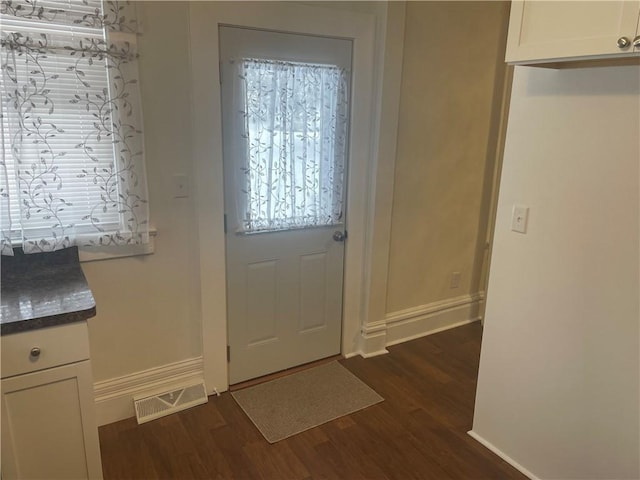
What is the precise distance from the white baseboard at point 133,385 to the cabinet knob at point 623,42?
232 centimetres

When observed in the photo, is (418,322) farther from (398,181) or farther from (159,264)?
(159,264)

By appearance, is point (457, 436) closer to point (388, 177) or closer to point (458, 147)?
point (388, 177)

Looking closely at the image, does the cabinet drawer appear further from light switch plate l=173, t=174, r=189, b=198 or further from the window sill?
light switch plate l=173, t=174, r=189, b=198

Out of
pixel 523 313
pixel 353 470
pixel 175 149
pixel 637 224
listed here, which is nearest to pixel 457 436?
pixel 353 470

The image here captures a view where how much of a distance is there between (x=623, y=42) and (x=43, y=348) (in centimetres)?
206

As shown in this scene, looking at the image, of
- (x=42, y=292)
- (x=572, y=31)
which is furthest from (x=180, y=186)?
(x=572, y=31)

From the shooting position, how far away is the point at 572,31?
4.98 feet

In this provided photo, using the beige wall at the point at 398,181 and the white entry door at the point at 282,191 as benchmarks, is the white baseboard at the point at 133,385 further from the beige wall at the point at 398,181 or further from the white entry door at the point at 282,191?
the white entry door at the point at 282,191

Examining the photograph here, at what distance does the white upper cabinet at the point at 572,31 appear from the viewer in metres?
1.38

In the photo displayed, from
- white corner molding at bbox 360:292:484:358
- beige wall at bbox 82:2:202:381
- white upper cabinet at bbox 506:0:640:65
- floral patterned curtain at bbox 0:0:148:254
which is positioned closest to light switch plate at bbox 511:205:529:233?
white upper cabinet at bbox 506:0:640:65

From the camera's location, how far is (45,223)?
1.96 meters

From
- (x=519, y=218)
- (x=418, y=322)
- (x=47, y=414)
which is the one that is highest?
(x=519, y=218)

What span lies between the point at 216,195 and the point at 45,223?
0.77 m

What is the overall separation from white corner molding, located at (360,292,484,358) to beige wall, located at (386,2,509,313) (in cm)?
7
